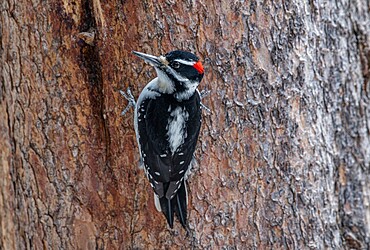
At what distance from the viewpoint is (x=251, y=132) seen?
10.5 ft

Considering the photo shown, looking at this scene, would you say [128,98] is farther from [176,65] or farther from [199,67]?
[199,67]

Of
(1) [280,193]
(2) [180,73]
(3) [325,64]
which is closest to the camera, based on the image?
(2) [180,73]

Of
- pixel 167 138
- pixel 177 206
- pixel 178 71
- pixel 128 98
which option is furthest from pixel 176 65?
pixel 177 206

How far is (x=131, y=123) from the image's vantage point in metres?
3.20

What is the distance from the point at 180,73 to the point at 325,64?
1.05 metres

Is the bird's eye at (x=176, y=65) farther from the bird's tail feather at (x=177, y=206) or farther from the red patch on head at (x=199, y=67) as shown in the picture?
the bird's tail feather at (x=177, y=206)

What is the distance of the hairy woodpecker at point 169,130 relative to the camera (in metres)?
3.08

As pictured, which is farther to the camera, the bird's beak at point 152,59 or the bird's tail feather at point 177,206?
the bird's tail feather at point 177,206

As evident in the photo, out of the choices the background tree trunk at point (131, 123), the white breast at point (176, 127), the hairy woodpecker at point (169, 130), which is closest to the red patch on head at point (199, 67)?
the hairy woodpecker at point (169, 130)

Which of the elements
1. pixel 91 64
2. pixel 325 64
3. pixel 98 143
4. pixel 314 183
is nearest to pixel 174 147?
pixel 98 143

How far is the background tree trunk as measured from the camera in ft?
10.1

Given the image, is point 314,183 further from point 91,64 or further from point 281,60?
point 91,64

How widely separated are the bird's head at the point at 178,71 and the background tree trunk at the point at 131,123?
10 cm

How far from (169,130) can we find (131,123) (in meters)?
0.22
